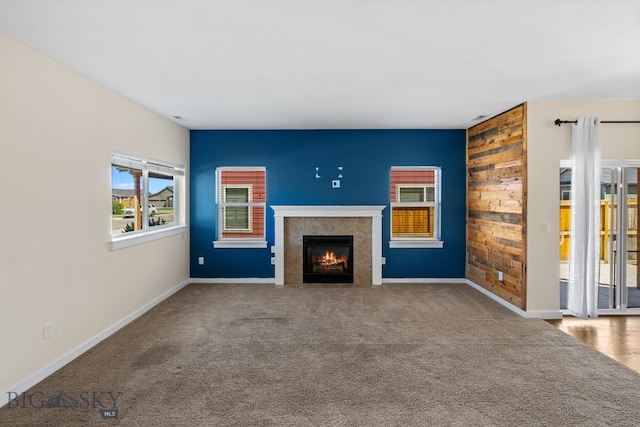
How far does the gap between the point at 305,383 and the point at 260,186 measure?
3891 millimetres

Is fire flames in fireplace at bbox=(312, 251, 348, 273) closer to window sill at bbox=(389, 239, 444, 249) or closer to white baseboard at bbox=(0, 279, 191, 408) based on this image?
window sill at bbox=(389, 239, 444, 249)

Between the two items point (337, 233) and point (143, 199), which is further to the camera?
point (337, 233)

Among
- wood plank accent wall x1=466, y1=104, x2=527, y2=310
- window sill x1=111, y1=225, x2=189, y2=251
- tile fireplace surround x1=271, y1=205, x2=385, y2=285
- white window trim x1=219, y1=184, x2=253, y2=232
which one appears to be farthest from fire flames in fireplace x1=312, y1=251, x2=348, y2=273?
window sill x1=111, y1=225, x2=189, y2=251

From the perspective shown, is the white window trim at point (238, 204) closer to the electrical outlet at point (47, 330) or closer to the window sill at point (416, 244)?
the window sill at point (416, 244)

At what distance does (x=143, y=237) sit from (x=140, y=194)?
0.60 m

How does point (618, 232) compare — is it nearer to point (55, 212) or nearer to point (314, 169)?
point (314, 169)

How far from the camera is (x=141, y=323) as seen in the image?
13.1 feet

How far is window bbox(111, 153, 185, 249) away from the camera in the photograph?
3.96 metres

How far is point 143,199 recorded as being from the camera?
14.9 ft

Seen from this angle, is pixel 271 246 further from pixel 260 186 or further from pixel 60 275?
pixel 60 275

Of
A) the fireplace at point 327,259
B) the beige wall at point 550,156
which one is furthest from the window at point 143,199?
the beige wall at point 550,156

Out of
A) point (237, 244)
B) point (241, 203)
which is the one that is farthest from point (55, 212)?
point (241, 203)

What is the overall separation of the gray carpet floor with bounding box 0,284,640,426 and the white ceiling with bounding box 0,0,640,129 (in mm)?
2575

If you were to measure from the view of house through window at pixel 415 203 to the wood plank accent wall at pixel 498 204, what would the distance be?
562 mm
